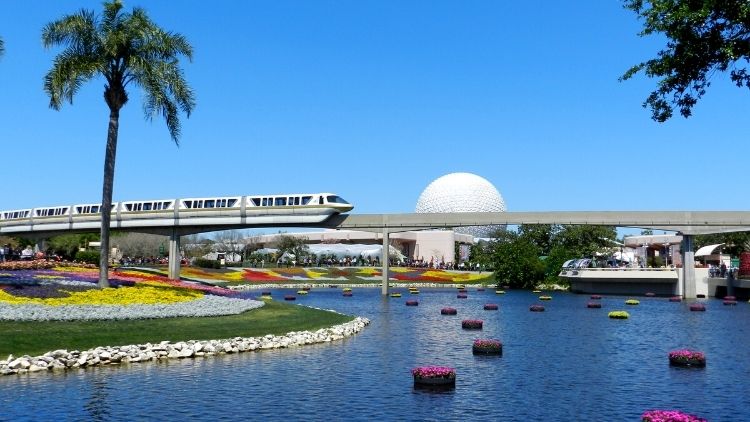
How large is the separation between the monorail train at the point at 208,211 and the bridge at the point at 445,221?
0.12m

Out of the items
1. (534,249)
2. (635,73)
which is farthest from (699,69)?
(534,249)

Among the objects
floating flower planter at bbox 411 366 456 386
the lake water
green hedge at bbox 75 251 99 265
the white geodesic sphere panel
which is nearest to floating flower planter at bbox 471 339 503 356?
the lake water

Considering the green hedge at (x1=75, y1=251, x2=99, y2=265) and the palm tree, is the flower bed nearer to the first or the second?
the palm tree

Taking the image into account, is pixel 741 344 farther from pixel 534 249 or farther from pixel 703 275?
pixel 534 249

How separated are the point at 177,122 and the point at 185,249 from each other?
116 m

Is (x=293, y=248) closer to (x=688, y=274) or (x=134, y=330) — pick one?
(x=688, y=274)

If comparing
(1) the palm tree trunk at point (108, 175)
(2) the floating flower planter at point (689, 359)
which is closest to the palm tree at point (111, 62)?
(1) the palm tree trunk at point (108, 175)

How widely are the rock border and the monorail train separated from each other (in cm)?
4181

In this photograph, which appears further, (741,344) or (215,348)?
(741,344)

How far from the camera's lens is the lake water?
1812 centimetres

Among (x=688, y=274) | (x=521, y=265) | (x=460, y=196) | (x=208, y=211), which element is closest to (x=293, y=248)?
(x=460, y=196)

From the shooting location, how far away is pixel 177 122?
41.7 m

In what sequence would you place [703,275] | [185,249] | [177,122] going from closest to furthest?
[177,122] < [703,275] < [185,249]

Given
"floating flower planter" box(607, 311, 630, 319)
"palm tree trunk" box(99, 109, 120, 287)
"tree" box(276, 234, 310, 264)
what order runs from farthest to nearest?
"tree" box(276, 234, 310, 264) < "floating flower planter" box(607, 311, 630, 319) < "palm tree trunk" box(99, 109, 120, 287)
